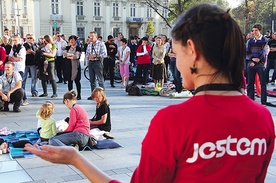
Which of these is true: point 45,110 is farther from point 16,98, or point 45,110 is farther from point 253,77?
point 253,77

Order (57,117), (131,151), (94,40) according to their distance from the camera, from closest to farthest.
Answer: (131,151), (57,117), (94,40)

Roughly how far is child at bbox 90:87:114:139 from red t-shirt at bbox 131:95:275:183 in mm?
5235

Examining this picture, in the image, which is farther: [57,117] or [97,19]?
[97,19]

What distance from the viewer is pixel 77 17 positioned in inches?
2219

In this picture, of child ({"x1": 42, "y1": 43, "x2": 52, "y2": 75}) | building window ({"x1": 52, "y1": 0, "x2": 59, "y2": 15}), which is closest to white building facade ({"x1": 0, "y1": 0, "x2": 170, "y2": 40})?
building window ({"x1": 52, "y1": 0, "x2": 59, "y2": 15})

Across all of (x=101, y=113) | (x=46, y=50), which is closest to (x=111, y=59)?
(x=46, y=50)

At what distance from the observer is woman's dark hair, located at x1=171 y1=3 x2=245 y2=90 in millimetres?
1250

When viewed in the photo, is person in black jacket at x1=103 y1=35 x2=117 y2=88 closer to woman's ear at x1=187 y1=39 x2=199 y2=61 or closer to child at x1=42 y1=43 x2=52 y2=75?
child at x1=42 y1=43 x2=52 y2=75

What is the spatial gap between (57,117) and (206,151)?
293 inches

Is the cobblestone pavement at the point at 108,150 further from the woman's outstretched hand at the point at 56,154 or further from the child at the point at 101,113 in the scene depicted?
the woman's outstretched hand at the point at 56,154

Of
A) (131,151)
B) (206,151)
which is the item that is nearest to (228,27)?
(206,151)

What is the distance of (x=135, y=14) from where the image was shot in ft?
199

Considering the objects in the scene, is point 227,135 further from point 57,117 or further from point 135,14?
point 135,14

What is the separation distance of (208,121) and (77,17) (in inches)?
2248
